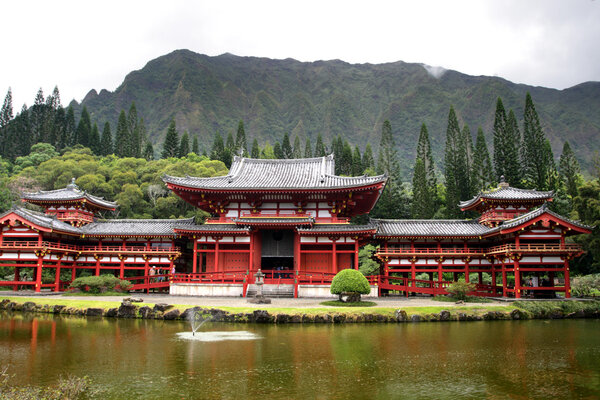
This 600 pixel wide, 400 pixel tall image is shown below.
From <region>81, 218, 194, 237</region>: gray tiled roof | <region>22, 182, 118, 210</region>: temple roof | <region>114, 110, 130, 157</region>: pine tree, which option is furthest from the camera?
<region>114, 110, 130, 157</region>: pine tree

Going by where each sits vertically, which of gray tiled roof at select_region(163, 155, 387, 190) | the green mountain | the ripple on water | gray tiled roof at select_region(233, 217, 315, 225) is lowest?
the ripple on water

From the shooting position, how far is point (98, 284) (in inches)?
1056

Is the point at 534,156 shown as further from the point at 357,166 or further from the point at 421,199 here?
the point at 357,166

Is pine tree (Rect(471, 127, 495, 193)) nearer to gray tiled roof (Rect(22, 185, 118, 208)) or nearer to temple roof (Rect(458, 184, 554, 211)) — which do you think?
temple roof (Rect(458, 184, 554, 211))

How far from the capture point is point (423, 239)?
30.1 m

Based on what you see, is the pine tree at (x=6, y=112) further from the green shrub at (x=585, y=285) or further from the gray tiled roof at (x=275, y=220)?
the green shrub at (x=585, y=285)

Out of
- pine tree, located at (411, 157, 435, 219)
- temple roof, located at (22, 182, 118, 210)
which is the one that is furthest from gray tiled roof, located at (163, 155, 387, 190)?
pine tree, located at (411, 157, 435, 219)

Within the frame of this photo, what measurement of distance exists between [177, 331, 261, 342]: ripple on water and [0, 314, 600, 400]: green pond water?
0.07 m

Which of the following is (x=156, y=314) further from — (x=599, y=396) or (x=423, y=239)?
(x=423, y=239)

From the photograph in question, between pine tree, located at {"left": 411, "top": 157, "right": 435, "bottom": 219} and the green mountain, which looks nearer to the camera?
pine tree, located at {"left": 411, "top": 157, "right": 435, "bottom": 219}

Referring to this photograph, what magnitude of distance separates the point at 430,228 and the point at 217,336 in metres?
20.6

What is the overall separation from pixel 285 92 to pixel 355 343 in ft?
578

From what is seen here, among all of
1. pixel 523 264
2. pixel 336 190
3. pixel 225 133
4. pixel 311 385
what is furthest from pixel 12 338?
pixel 225 133

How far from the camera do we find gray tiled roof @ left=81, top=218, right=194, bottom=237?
31.5m
